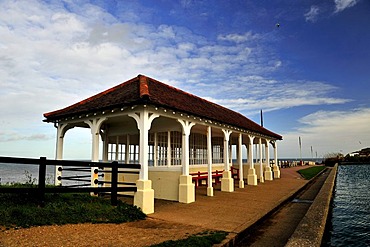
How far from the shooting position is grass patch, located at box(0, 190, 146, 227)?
17.7ft

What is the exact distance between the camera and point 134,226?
6.09 meters

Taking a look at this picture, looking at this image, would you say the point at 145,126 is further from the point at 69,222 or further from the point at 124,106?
the point at 69,222

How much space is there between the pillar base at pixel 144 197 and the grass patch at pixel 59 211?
0.24 m

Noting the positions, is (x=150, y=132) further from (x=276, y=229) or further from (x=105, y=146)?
(x=276, y=229)

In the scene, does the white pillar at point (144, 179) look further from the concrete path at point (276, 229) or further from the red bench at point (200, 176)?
the red bench at point (200, 176)

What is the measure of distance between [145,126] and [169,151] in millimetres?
3043

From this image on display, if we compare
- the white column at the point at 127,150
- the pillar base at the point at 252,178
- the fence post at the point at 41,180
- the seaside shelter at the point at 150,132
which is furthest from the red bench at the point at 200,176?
the fence post at the point at 41,180

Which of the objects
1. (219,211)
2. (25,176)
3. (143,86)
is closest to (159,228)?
(219,211)

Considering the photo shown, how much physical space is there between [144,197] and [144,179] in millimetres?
540

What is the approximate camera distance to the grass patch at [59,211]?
5383 millimetres

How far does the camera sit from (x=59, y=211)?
5.98 meters

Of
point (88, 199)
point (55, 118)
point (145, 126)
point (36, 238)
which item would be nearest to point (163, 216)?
point (88, 199)

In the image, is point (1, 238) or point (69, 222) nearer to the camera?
point (1, 238)

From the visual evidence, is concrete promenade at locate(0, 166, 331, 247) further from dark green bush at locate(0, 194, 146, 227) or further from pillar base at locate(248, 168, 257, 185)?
pillar base at locate(248, 168, 257, 185)
